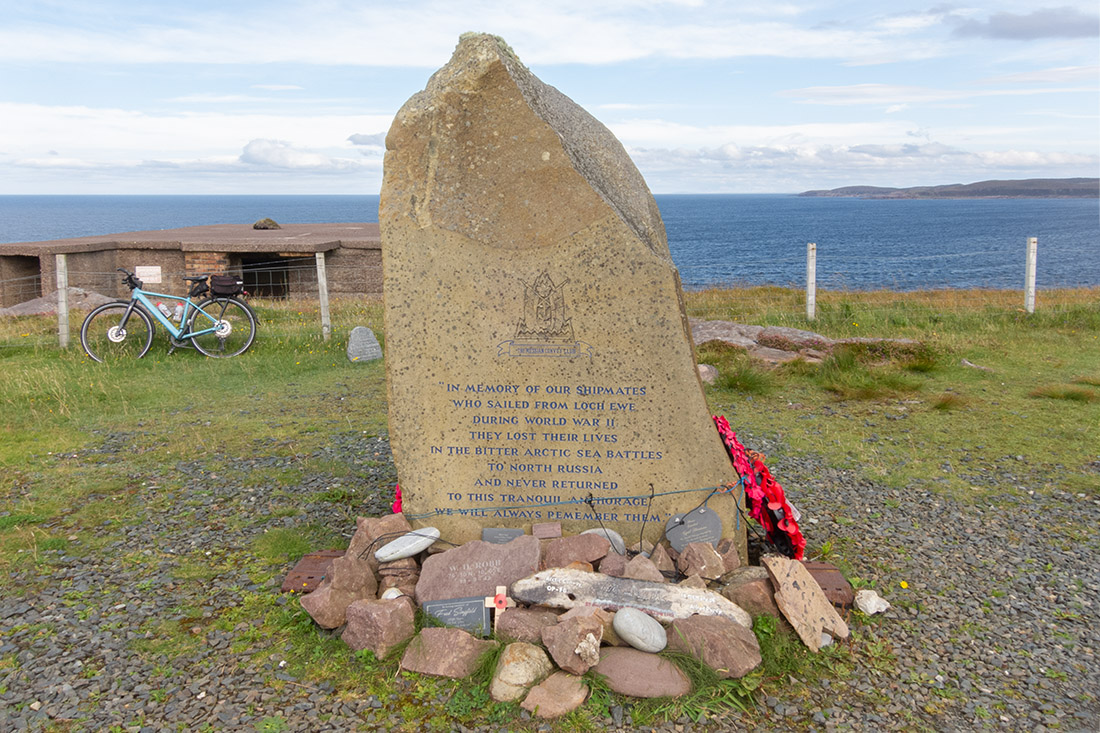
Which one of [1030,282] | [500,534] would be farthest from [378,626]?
[1030,282]

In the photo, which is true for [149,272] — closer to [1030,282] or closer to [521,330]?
[521,330]

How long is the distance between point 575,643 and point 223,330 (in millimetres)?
9361

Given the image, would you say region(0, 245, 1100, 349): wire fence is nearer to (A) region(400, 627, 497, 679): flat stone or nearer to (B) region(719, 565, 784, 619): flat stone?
(A) region(400, 627, 497, 679): flat stone

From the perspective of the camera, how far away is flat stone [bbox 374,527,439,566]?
480 cm

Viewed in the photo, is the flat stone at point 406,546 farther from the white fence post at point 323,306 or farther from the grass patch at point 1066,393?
the white fence post at point 323,306

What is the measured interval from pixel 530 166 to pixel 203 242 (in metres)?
14.2

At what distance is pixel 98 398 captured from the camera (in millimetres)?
9453

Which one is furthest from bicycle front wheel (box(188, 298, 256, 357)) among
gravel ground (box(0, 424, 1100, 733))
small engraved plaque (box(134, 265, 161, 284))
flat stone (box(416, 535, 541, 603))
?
flat stone (box(416, 535, 541, 603))

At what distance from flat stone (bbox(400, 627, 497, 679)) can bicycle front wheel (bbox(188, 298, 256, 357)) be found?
28.4 ft

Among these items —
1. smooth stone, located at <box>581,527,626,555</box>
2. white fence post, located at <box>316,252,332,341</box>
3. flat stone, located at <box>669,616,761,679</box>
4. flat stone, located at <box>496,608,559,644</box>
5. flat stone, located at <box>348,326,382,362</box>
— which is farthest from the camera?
white fence post, located at <box>316,252,332,341</box>

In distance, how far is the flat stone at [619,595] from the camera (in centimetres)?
433

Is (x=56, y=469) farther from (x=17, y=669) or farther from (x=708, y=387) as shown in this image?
(x=708, y=387)

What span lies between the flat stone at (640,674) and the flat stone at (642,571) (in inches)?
20.5

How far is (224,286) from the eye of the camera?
1230 centimetres
